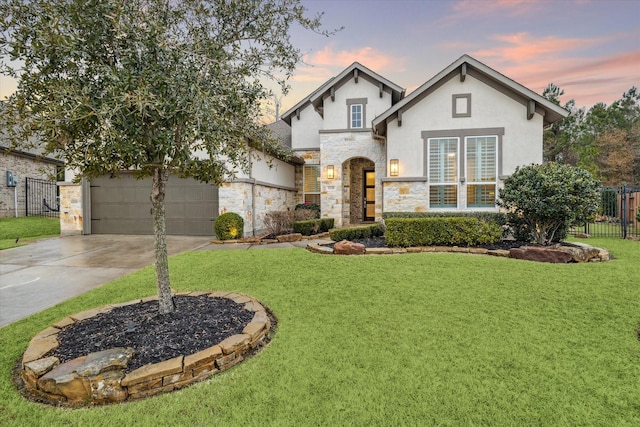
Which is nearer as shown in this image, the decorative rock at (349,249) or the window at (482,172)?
the decorative rock at (349,249)

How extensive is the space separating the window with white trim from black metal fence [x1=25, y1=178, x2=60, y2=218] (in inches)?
597

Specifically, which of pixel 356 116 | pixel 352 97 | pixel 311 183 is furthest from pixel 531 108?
pixel 311 183

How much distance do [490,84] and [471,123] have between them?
1507 millimetres

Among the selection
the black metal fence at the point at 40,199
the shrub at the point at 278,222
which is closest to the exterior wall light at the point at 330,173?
the shrub at the point at 278,222

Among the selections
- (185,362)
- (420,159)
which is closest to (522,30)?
(420,159)

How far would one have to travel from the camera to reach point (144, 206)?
11.2m

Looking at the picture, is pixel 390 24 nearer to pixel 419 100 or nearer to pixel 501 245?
pixel 419 100

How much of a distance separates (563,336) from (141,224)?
12.3m

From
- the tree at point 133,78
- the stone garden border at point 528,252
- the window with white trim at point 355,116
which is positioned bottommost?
the stone garden border at point 528,252

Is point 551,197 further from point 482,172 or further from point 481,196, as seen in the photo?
point 482,172

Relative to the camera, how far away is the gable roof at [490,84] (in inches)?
394

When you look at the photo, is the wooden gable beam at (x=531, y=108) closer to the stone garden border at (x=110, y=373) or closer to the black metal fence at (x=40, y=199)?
the stone garden border at (x=110, y=373)

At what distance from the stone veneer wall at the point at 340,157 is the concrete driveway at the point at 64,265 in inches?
232

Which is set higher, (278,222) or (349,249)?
(278,222)
